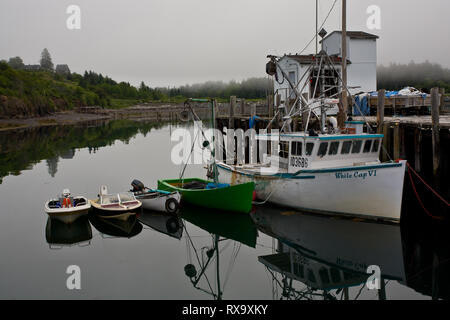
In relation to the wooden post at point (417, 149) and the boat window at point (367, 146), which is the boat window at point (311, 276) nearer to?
the boat window at point (367, 146)

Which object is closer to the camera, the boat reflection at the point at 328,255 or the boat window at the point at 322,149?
the boat reflection at the point at 328,255

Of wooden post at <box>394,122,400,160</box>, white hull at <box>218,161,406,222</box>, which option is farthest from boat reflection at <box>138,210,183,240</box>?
wooden post at <box>394,122,400,160</box>

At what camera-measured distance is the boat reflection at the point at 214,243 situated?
41.7 feet

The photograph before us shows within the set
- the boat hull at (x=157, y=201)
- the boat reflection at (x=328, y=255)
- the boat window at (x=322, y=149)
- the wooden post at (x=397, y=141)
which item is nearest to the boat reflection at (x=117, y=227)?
the boat hull at (x=157, y=201)

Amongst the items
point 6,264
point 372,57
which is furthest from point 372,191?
point 372,57

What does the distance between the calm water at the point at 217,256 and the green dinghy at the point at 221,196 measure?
1.41 ft

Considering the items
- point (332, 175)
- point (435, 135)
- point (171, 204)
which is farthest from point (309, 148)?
point (171, 204)

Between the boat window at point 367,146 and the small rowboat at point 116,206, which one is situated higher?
the boat window at point 367,146

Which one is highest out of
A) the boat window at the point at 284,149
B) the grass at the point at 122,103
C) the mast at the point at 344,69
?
the grass at the point at 122,103

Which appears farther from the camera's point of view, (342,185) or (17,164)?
(17,164)

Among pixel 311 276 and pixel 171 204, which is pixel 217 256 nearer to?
pixel 311 276
